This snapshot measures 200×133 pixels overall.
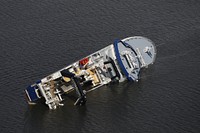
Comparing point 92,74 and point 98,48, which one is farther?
point 98,48

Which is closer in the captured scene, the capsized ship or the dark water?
the dark water

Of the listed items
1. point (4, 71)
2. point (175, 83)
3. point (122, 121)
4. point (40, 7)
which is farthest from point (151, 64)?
point (40, 7)

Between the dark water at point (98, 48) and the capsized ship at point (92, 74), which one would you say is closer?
the dark water at point (98, 48)

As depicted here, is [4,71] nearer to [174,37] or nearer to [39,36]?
[39,36]
